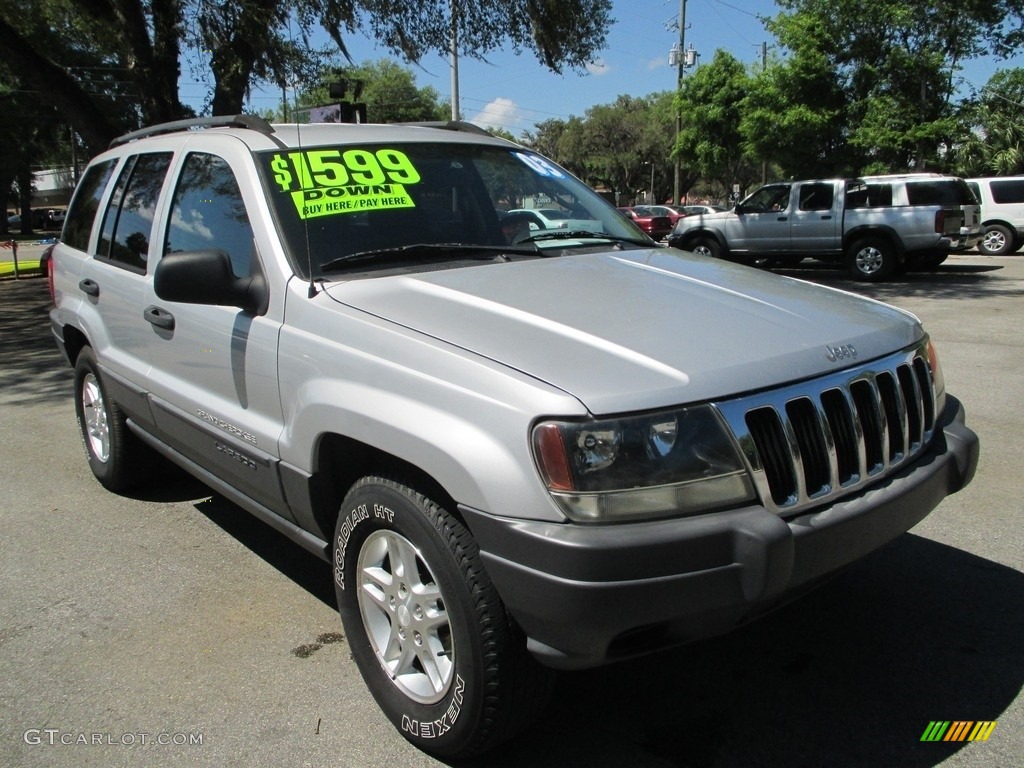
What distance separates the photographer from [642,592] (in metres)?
2.12

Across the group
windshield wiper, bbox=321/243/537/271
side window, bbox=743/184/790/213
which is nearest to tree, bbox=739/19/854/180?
side window, bbox=743/184/790/213

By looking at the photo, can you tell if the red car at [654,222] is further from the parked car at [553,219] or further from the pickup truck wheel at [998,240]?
the parked car at [553,219]

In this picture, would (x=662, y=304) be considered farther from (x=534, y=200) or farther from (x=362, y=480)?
(x=534, y=200)

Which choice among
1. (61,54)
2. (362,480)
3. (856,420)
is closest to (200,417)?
(362,480)

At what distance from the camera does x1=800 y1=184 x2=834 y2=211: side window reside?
16516 mm

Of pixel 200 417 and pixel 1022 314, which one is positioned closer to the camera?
pixel 200 417

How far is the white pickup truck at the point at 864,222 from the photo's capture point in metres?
15.6

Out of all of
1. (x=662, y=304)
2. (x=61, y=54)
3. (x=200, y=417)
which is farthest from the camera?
(x=61, y=54)

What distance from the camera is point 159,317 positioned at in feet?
12.5

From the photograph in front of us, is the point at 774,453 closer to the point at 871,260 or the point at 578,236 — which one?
the point at 578,236

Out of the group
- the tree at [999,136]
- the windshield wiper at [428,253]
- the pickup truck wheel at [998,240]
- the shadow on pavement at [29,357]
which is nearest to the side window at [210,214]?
the windshield wiper at [428,253]

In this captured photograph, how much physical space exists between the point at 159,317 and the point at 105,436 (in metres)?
1.46

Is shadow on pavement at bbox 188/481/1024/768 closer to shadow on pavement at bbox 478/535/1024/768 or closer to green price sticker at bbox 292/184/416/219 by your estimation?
shadow on pavement at bbox 478/535/1024/768

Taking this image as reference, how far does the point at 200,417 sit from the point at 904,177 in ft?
50.6
